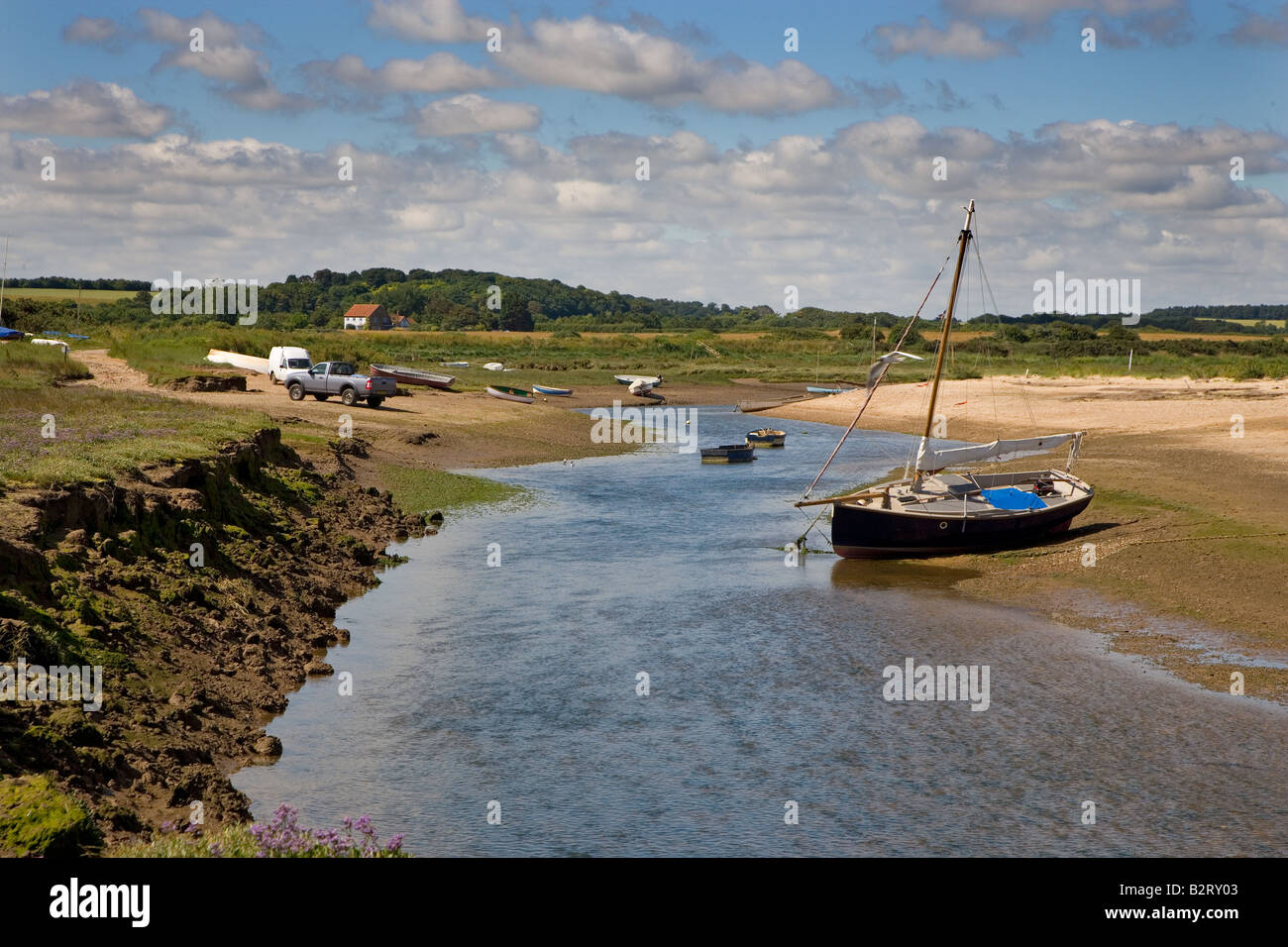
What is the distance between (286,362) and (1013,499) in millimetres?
41429

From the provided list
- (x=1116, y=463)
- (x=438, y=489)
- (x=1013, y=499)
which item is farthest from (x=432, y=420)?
(x=1013, y=499)

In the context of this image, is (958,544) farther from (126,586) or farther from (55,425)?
(55,425)

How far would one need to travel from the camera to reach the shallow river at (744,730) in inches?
559

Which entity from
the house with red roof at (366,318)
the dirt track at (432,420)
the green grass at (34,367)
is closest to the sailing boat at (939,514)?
the dirt track at (432,420)

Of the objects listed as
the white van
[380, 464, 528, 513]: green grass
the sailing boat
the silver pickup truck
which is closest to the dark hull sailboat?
the sailing boat

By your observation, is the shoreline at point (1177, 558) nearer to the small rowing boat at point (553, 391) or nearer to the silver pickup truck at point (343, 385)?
the silver pickup truck at point (343, 385)

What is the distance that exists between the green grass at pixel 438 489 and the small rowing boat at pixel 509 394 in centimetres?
2963

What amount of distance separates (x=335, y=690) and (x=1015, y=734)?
1058 centimetres

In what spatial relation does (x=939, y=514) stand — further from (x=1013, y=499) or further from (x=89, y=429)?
(x=89, y=429)

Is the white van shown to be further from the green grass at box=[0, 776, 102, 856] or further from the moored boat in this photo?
the green grass at box=[0, 776, 102, 856]

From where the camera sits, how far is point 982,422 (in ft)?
230

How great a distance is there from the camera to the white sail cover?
105ft

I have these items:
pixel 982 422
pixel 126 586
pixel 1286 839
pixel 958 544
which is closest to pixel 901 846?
pixel 1286 839

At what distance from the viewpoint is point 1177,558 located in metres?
28.3
